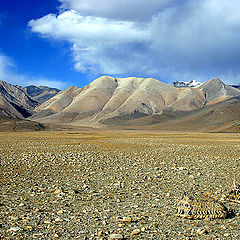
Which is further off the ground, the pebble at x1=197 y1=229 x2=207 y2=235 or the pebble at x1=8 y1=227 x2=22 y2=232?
the pebble at x1=8 y1=227 x2=22 y2=232

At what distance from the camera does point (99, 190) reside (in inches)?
438

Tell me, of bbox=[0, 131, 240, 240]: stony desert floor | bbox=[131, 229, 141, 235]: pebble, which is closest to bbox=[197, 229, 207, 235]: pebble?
bbox=[0, 131, 240, 240]: stony desert floor

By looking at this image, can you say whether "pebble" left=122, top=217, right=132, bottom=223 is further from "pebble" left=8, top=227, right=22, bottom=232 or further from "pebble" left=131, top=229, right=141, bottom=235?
"pebble" left=8, top=227, right=22, bottom=232

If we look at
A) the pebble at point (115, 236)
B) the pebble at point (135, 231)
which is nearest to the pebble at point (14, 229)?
the pebble at point (115, 236)

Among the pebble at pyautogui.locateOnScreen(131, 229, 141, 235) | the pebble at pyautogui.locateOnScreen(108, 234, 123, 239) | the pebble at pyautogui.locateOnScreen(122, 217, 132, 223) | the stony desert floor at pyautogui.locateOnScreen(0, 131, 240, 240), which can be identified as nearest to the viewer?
the pebble at pyautogui.locateOnScreen(108, 234, 123, 239)

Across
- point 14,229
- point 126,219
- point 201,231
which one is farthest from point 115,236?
point 14,229

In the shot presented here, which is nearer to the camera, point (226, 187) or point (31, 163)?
point (226, 187)

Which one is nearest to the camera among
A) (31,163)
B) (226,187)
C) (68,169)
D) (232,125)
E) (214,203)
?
(214,203)

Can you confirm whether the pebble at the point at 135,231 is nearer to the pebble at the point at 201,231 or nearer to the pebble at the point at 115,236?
the pebble at the point at 115,236

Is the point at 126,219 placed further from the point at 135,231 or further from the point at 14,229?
the point at 14,229

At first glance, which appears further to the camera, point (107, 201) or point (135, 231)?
point (107, 201)

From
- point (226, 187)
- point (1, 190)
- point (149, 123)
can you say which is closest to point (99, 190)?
point (1, 190)

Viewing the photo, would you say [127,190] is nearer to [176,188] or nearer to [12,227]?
[176,188]

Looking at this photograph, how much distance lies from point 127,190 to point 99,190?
116cm
